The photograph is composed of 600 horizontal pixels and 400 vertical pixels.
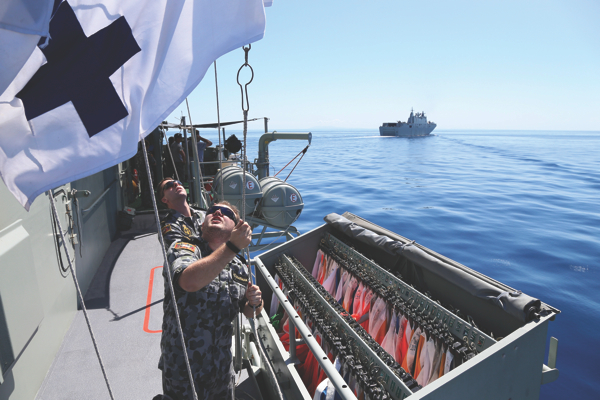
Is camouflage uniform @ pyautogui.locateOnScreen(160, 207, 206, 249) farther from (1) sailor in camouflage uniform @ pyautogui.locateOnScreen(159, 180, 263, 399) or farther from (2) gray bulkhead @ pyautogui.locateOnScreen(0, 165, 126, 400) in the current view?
(2) gray bulkhead @ pyautogui.locateOnScreen(0, 165, 126, 400)

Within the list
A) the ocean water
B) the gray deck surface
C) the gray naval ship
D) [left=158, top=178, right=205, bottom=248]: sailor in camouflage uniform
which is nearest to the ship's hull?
the gray naval ship

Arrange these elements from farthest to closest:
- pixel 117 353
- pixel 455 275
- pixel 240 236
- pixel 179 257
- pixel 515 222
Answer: pixel 515 222, pixel 117 353, pixel 455 275, pixel 179 257, pixel 240 236

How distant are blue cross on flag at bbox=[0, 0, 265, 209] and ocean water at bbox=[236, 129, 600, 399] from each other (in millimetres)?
6933

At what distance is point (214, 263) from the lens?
171 cm

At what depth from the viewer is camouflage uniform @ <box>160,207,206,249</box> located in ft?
7.55

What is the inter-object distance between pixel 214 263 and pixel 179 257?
0.41m

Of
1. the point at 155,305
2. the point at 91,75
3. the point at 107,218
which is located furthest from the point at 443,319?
the point at 107,218

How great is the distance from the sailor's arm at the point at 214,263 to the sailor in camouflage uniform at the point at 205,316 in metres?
0.20

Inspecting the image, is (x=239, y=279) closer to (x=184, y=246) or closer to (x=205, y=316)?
(x=205, y=316)

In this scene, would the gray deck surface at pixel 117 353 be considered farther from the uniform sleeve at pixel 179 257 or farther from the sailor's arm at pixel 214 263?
the sailor's arm at pixel 214 263

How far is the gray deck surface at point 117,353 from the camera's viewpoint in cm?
340

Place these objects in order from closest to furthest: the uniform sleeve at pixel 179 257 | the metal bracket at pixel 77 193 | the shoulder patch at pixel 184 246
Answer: the uniform sleeve at pixel 179 257 < the shoulder patch at pixel 184 246 < the metal bracket at pixel 77 193

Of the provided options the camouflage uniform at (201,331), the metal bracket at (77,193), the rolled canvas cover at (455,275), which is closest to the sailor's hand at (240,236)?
the camouflage uniform at (201,331)

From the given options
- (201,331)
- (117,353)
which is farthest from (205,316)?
(117,353)
